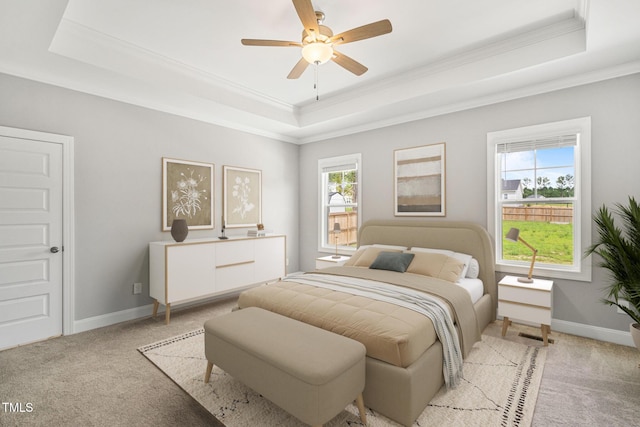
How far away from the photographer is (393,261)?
3.54m

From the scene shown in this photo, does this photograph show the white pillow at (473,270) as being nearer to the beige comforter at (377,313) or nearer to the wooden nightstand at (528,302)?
the wooden nightstand at (528,302)

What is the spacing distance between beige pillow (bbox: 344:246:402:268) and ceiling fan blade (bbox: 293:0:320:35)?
2.57 m

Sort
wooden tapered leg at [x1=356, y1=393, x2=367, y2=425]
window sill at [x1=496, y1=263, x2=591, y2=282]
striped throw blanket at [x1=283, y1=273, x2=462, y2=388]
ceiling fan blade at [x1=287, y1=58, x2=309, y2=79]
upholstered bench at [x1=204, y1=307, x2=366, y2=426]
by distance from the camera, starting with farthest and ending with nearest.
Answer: window sill at [x1=496, y1=263, x2=591, y2=282], ceiling fan blade at [x1=287, y1=58, x2=309, y2=79], striped throw blanket at [x1=283, y1=273, x2=462, y2=388], wooden tapered leg at [x1=356, y1=393, x2=367, y2=425], upholstered bench at [x1=204, y1=307, x2=366, y2=426]

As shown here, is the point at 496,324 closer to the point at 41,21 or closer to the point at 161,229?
the point at 161,229

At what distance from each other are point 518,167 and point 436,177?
0.92 meters

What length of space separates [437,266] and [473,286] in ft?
1.29

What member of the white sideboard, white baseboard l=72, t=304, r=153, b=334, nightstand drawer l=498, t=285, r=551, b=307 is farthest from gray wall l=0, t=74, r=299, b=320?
nightstand drawer l=498, t=285, r=551, b=307

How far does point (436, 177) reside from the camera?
410cm

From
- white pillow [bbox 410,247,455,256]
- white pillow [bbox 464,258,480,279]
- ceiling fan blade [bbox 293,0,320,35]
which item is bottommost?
white pillow [bbox 464,258,480,279]

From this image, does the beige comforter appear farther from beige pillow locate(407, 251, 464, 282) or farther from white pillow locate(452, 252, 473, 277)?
white pillow locate(452, 252, 473, 277)

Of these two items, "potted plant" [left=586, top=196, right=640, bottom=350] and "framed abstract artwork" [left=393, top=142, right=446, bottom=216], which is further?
"framed abstract artwork" [left=393, top=142, right=446, bottom=216]

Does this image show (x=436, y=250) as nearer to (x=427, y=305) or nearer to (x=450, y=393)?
Answer: (x=427, y=305)

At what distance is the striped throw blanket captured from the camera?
7.29 feet

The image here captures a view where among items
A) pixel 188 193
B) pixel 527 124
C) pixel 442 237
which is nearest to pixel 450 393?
pixel 442 237
